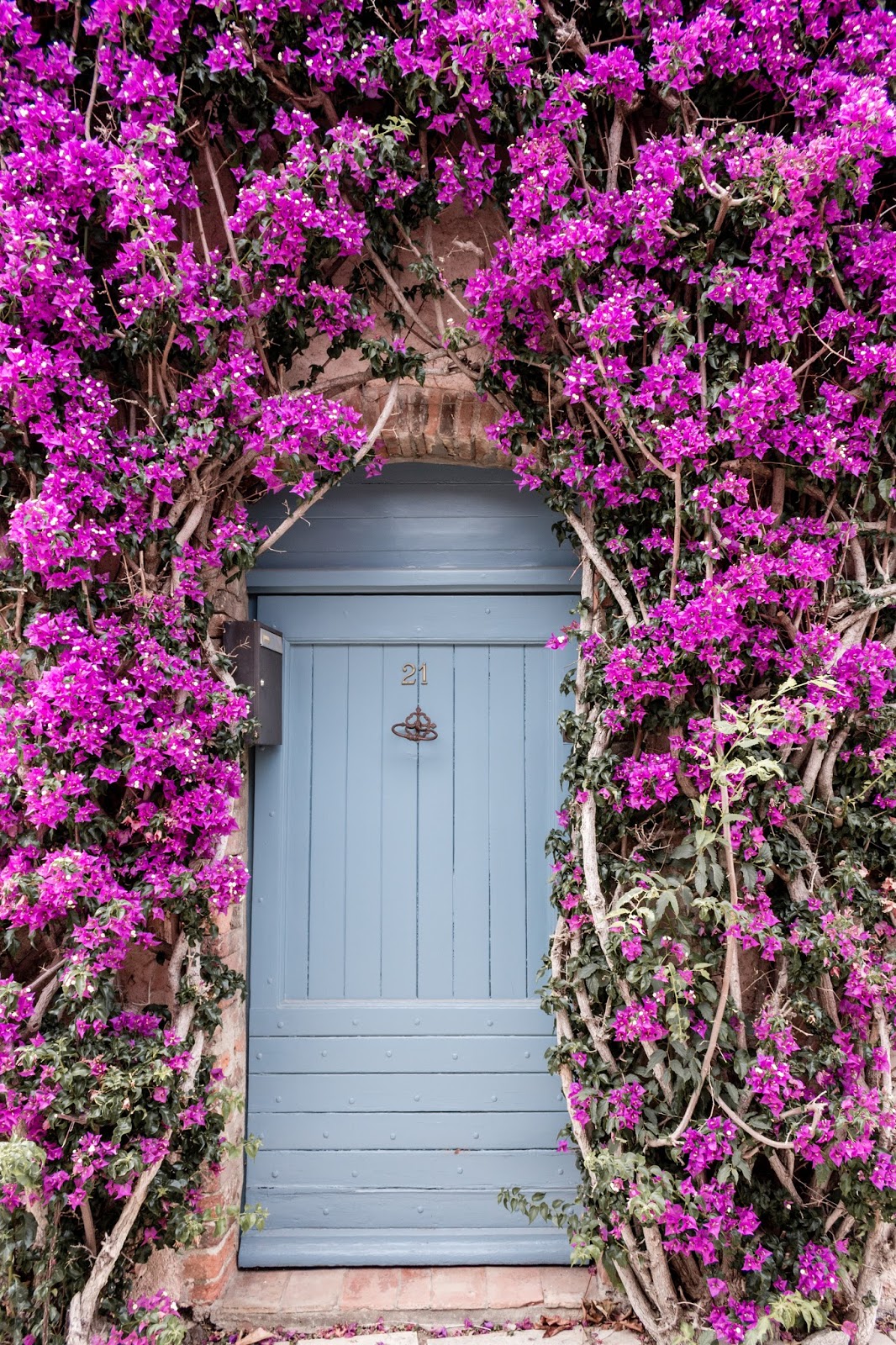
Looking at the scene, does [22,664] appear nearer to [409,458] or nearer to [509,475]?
[409,458]

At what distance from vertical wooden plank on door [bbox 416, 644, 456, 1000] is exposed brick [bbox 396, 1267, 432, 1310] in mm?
820

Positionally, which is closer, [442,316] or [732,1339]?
[732,1339]

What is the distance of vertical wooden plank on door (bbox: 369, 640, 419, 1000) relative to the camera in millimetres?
2756

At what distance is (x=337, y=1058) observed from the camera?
2719mm

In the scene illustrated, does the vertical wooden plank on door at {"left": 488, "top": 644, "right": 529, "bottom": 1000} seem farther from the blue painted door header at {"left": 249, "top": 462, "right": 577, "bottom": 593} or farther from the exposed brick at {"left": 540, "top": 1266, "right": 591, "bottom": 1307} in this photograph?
the exposed brick at {"left": 540, "top": 1266, "right": 591, "bottom": 1307}

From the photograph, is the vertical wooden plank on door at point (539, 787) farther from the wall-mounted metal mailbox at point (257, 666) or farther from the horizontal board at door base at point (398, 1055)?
the wall-mounted metal mailbox at point (257, 666)

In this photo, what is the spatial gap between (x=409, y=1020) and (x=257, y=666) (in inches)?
48.4

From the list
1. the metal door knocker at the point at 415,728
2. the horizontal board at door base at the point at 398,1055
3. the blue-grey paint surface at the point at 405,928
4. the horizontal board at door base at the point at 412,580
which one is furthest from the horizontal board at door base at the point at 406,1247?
the horizontal board at door base at the point at 412,580

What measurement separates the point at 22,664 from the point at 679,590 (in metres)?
1.82

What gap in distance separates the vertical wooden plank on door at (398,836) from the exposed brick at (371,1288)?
0.82 m

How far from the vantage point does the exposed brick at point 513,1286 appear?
2.53 m

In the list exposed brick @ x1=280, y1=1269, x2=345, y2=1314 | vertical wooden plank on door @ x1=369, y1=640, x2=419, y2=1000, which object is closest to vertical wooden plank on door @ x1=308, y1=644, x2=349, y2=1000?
vertical wooden plank on door @ x1=369, y1=640, x2=419, y2=1000

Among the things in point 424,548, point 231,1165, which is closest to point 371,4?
point 424,548

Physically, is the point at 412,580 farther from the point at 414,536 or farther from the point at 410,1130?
the point at 410,1130
